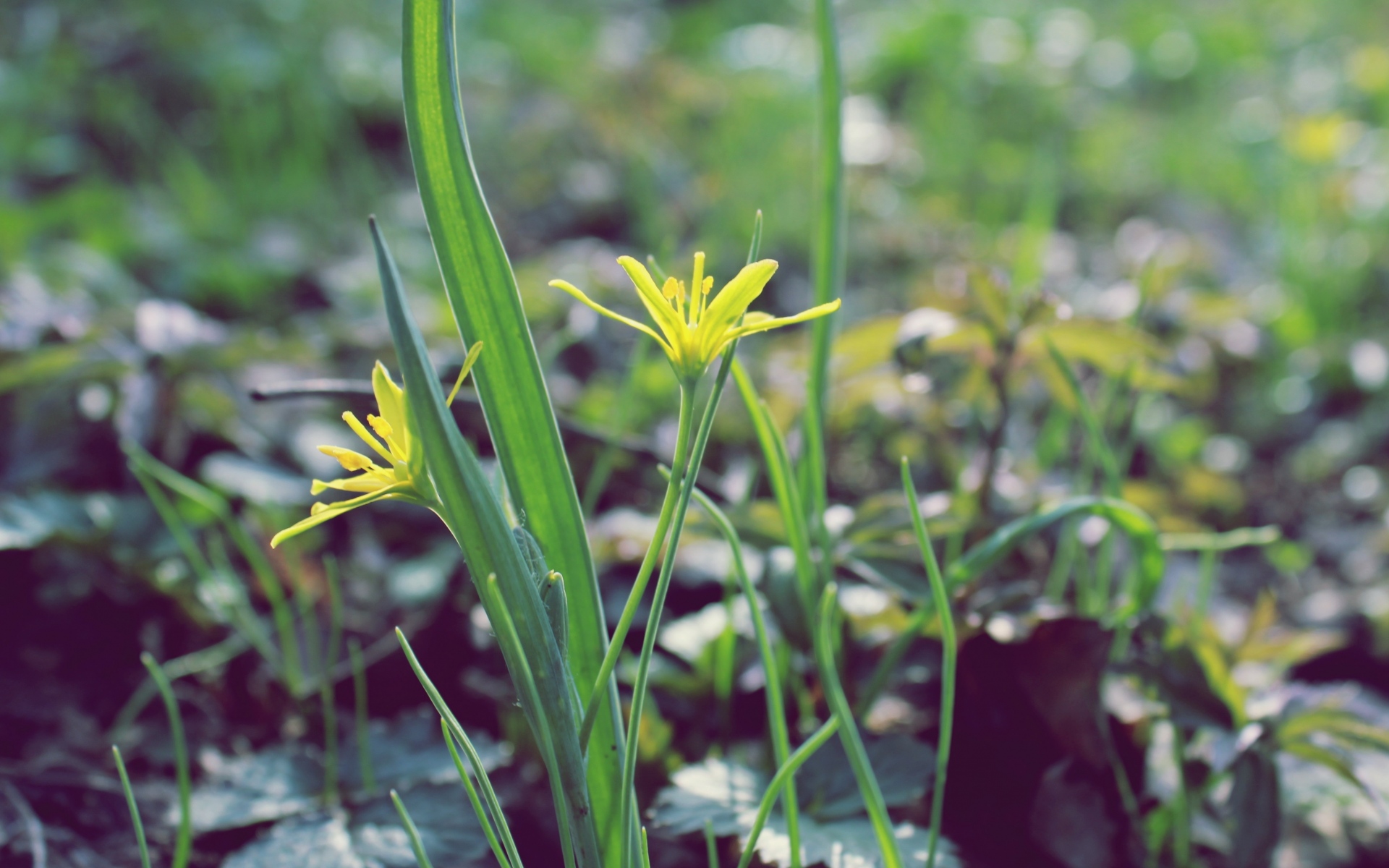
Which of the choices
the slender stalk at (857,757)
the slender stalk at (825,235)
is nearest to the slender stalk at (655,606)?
the slender stalk at (857,757)

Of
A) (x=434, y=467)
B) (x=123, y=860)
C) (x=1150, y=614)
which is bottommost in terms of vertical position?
(x=123, y=860)

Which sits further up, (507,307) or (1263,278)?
(507,307)

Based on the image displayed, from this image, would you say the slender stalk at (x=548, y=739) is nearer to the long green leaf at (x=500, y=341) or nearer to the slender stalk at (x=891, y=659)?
the long green leaf at (x=500, y=341)

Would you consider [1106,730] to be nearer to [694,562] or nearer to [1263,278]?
[694,562]

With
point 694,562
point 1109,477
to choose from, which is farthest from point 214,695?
point 1109,477

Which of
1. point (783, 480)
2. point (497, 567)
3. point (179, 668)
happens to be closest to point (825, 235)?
point (783, 480)

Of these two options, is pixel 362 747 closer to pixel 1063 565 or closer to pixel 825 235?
pixel 825 235
